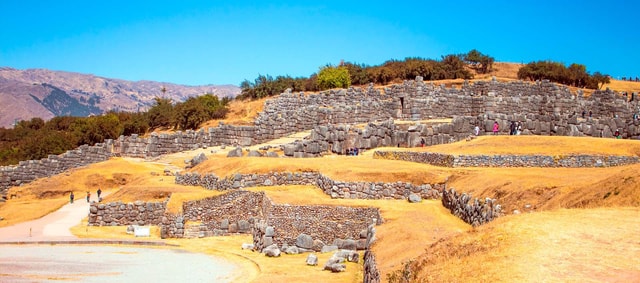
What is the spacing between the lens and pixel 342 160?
3603 centimetres

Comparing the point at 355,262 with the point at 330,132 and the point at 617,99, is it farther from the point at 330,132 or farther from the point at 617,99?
the point at 617,99

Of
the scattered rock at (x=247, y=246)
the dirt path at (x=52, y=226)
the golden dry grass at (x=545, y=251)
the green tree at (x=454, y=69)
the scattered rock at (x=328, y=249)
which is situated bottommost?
the dirt path at (x=52, y=226)

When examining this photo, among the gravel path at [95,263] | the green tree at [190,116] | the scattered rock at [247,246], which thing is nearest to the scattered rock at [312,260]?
the gravel path at [95,263]

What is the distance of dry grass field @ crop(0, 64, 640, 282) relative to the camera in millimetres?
11789

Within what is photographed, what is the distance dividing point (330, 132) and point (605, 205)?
90.1ft

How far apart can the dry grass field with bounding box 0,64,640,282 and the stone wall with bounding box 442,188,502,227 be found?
34 cm

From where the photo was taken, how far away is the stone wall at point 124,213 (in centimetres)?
3481

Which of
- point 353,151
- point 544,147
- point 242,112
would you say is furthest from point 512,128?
point 242,112

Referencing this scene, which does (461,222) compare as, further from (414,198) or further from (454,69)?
(454,69)

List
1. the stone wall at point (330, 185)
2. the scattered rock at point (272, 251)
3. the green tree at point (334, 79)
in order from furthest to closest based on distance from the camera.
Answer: the green tree at point (334, 79) < the stone wall at point (330, 185) < the scattered rock at point (272, 251)

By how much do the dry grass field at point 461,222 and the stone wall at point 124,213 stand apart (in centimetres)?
94

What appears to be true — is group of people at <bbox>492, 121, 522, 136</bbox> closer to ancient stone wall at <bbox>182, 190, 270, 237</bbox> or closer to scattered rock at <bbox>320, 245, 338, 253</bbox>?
ancient stone wall at <bbox>182, 190, 270, 237</bbox>

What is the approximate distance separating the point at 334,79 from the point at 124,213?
39664 millimetres

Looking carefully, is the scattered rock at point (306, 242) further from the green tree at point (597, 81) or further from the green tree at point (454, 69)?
the green tree at point (597, 81)
